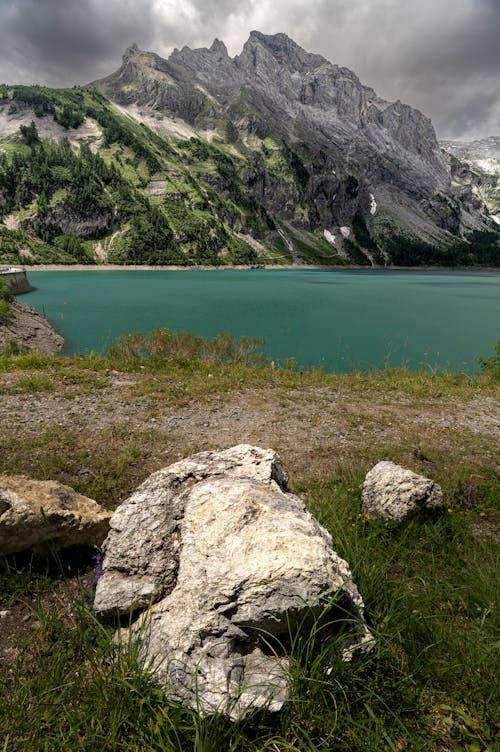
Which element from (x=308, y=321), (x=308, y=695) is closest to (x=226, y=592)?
(x=308, y=695)

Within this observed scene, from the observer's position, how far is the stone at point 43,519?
3934mm

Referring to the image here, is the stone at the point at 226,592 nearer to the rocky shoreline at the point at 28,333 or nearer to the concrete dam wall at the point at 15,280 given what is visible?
the rocky shoreline at the point at 28,333

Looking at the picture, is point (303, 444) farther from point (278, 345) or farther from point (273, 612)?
point (278, 345)

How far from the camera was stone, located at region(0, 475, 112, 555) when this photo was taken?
155 inches

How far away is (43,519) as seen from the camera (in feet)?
13.3

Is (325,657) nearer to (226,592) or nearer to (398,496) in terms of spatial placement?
(226,592)

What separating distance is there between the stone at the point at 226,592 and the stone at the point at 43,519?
1002 millimetres

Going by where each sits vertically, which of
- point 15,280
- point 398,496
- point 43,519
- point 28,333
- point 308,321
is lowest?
point 28,333

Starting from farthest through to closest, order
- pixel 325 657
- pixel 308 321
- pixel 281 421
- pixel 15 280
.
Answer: pixel 15 280 < pixel 308 321 < pixel 281 421 < pixel 325 657

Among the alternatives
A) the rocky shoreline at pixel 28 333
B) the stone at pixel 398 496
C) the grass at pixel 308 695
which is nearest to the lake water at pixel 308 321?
the rocky shoreline at pixel 28 333

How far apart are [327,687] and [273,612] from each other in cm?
58

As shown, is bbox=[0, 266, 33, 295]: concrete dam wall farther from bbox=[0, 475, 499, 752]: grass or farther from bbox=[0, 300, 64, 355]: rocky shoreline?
bbox=[0, 475, 499, 752]: grass

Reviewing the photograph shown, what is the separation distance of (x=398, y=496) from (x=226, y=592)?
4.08m

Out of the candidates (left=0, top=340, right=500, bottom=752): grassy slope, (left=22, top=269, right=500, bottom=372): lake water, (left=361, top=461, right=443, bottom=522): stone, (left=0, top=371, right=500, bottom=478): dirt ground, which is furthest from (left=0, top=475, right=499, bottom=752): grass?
(left=22, top=269, right=500, bottom=372): lake water
